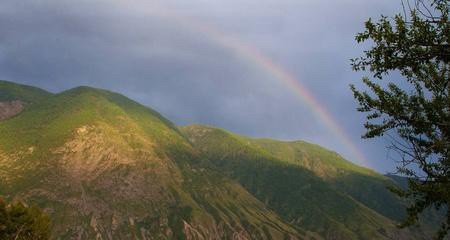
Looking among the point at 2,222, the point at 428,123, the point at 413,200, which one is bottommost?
the point at 2,222

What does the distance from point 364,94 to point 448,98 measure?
3.74m

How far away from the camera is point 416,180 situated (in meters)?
22.6

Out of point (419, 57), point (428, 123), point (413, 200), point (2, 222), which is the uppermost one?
point (419, 57)

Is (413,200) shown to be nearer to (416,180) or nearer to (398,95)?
(416,180)

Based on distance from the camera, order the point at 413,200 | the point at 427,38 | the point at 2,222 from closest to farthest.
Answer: the point at 427,38, the point at 413,200, the point at 2,222

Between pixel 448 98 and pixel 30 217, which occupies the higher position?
pixel 448 98

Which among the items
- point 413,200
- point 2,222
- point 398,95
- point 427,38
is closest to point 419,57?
point 427,38

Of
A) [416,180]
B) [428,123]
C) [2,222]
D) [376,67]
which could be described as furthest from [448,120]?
[2,222]

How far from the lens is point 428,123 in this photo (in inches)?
892

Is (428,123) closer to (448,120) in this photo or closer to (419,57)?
(448,120)

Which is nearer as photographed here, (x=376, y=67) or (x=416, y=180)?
(x=376, y=67)

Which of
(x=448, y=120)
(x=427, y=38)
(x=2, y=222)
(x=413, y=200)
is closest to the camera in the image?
(x=427, y=38)

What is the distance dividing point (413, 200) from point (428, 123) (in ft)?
13.0

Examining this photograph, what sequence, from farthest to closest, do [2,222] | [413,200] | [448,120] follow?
1. [2,222]
2. [413,200]
3. [448,120]
